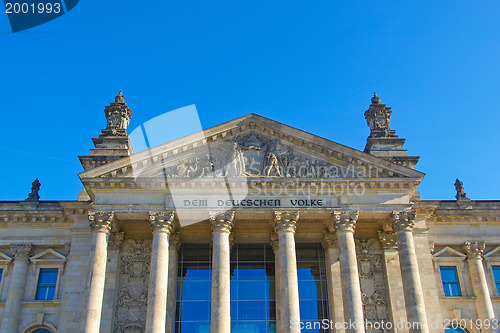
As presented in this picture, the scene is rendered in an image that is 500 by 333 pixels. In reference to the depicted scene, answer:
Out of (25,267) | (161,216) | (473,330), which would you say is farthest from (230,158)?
(473,330)

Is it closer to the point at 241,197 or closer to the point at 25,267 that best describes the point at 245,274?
the point at 241,197

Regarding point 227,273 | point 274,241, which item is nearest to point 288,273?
point 227,273

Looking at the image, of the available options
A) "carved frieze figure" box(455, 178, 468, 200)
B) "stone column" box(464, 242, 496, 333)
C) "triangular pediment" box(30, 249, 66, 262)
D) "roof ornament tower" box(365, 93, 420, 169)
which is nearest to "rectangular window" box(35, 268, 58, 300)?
"triangular pediment" box(30, 249, 66, 262)

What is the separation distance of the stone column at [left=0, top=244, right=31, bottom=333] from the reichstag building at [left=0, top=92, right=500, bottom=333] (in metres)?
0.06

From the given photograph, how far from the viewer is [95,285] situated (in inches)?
1083

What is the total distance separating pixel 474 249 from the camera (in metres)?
33.5

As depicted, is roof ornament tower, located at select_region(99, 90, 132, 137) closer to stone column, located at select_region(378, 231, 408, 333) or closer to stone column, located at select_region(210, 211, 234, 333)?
stone column, located at select_region(210, 211, 234, 333)

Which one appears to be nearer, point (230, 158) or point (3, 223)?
point (230, 158)

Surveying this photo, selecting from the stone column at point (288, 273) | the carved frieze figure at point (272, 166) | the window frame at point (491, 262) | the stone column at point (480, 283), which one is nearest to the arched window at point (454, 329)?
the stone column at point (480, 283)

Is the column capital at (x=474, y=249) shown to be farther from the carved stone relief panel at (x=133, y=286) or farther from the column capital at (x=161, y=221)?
the carved stone relief panel at (x=133, y=286)

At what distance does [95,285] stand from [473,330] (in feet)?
71.9

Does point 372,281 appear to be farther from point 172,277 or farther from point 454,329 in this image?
point 172,277

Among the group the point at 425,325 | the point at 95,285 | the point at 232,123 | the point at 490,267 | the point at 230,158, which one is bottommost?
the point at 425,325

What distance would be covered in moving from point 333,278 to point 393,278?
138 inches
